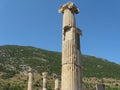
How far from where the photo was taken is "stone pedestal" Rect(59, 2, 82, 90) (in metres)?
20.3

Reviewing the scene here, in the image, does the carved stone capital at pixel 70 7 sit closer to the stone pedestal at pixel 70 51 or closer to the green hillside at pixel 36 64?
the stone pedestal at pixel 70 51

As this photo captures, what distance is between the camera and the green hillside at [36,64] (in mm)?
118875

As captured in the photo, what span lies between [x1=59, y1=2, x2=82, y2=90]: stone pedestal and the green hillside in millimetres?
85907

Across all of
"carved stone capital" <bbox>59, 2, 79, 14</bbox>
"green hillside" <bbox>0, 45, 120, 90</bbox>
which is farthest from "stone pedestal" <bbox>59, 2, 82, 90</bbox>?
"green hillside" <bbox>0, 45, 120, 90</bbox>

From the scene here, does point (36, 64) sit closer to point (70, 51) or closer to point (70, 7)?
point (70, 7)

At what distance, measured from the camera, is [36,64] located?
415ft

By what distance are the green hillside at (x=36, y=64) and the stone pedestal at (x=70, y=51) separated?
3382 inches

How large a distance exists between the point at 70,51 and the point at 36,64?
10615cm

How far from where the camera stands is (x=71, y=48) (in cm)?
2117

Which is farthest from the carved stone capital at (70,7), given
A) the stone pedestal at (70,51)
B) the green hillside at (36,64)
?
the green hillside at (36,64)

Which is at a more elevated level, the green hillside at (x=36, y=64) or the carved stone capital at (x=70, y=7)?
the green hillside at (x=36, y=64)

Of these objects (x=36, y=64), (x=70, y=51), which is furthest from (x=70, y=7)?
(x=36, y=64)

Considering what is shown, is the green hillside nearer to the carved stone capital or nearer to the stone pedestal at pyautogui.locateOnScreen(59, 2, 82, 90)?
the carved stone capital

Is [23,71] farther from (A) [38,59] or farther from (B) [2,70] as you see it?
(A) [38,59]
